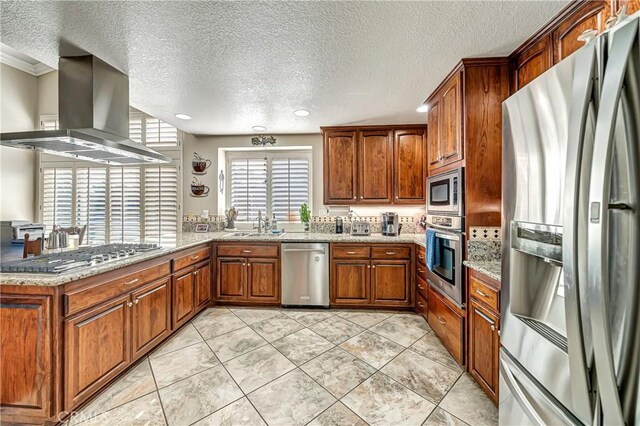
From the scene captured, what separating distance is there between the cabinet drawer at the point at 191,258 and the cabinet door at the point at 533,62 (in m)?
3.32

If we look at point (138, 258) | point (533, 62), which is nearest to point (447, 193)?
point (533, 62)

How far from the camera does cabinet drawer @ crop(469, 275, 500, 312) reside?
5.34 feet

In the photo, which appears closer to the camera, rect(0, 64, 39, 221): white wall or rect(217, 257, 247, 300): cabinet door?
rect(217, 257, 247, 300): cabinet door

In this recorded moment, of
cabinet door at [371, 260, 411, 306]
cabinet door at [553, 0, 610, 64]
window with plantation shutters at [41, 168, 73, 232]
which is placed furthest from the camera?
window with plantation shutters at [41, 168, 73, 232]

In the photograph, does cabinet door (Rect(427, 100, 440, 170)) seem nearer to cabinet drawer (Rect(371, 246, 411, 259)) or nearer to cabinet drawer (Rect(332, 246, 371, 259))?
cabinet drawer (Rect(371, 246, 411, 259))

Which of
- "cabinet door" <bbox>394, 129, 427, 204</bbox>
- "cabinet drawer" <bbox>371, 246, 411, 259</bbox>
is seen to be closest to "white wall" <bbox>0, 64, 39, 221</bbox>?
"cabinet drawer" <bbox>371, 246, 411, 259</bbox>

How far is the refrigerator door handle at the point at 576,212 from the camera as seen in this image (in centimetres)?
70

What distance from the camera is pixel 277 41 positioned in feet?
5.74

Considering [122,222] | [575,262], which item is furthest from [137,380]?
[122,222]

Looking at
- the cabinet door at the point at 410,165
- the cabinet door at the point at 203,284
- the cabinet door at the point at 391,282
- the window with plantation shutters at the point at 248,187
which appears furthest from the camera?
the window with plantation shutters at the point at 248,187

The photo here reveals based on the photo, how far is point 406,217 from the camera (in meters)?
3.86

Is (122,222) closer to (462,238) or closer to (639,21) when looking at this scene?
(462,238)

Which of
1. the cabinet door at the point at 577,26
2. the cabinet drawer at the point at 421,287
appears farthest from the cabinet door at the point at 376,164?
the cabinet door at the point at 577,26

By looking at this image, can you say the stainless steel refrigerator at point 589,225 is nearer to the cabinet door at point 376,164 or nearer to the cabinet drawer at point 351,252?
the cabinet drawer at point 351,252
